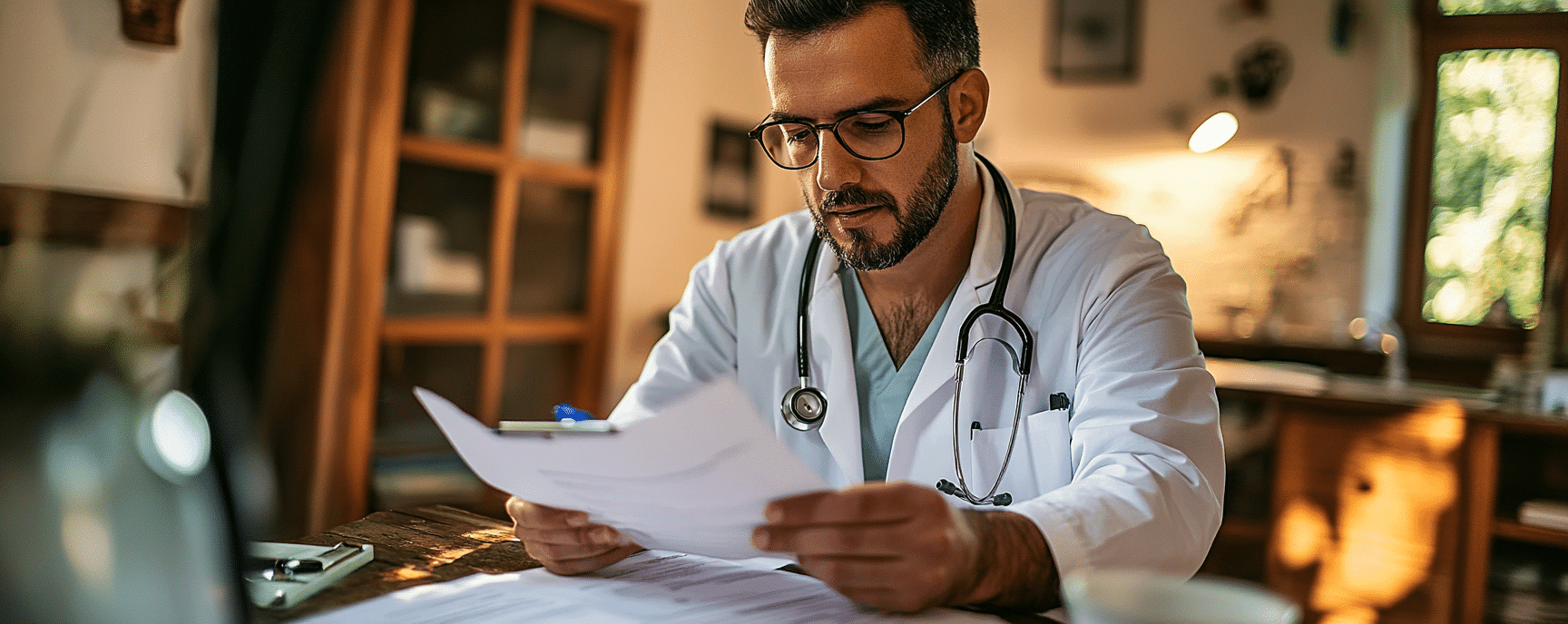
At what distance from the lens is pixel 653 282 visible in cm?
387

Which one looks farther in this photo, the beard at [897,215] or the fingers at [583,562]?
the beard at [897,215]

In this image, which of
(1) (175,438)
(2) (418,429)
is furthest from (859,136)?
(2) (418,429)

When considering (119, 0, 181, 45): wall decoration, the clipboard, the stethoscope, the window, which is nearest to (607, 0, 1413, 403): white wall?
the window

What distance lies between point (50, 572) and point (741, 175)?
2.99 meters

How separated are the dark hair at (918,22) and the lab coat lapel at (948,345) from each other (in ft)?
0.82

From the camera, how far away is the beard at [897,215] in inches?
54.8

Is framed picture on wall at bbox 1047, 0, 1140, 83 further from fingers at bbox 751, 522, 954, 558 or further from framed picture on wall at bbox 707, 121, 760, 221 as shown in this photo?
fingers at bbox 751, 522, 954, 558

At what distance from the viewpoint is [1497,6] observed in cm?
336

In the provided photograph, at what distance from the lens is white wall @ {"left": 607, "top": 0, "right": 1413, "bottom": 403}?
350cm

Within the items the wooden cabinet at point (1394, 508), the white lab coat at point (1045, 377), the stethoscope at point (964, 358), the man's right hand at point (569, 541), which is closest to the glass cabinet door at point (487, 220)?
the white lab coat at point (1045, 377)

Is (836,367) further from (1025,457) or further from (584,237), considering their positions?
(584,237)

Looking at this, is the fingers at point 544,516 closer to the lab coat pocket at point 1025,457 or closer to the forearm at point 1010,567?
the forearm at point 1010,567

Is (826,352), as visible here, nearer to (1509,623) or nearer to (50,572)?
(50,572)

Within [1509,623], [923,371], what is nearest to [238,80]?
[923,371]
